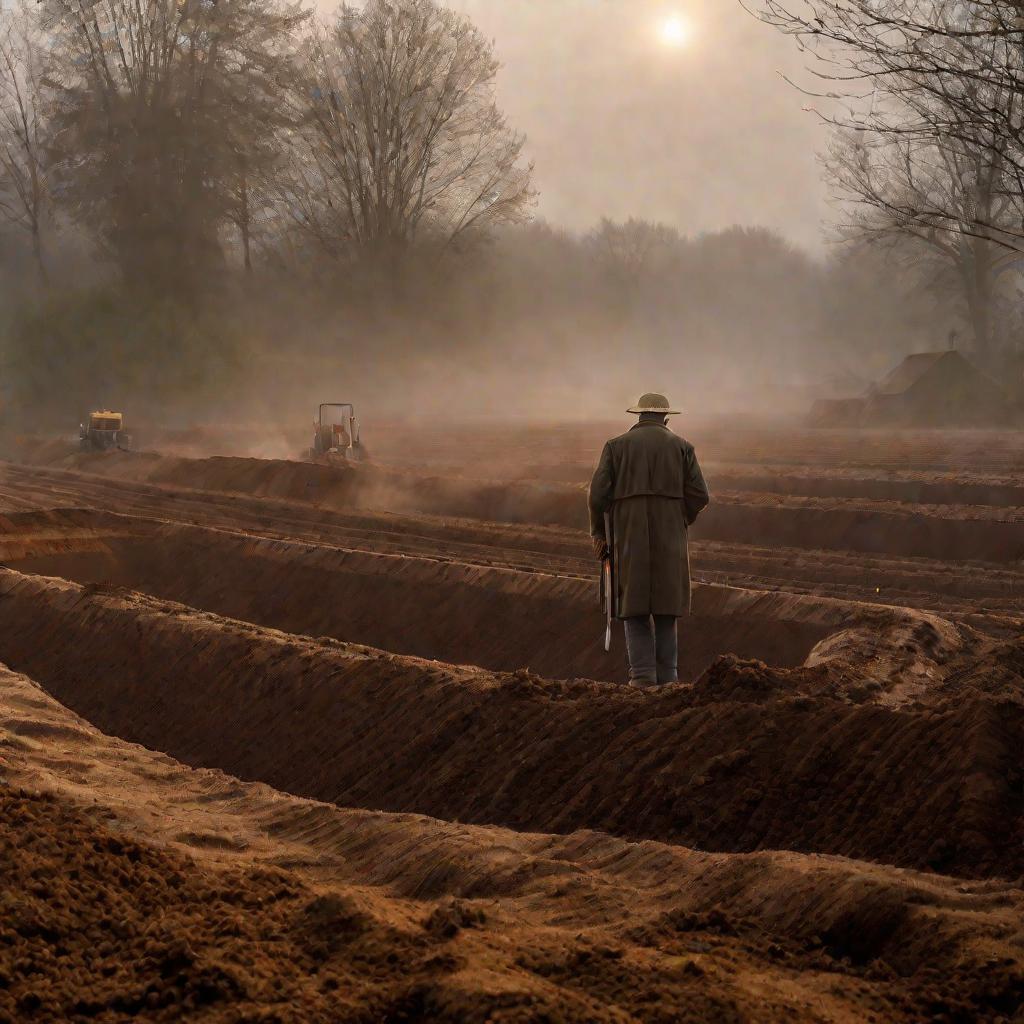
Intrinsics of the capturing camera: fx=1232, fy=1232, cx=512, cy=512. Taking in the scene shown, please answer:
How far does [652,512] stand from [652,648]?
95cm

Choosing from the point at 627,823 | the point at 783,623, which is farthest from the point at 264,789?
the point at 783,623

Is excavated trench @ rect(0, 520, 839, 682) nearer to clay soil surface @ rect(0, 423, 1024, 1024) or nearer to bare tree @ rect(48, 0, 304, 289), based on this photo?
clay soil surface @ rect(0, 423, 1024, 1024)

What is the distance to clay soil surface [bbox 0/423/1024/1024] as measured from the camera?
3625mm

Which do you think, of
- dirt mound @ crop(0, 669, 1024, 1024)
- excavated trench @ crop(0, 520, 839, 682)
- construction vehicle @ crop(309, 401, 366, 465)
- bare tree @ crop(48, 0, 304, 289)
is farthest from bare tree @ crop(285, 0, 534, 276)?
dirt mound @ crop(0, 669, 1024, 1024)

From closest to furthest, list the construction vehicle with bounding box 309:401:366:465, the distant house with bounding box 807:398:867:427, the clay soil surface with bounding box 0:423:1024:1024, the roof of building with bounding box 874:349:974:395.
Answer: the clay soil surface with bounding box 0:423:1024:1024 → the construction vehicle with bounding box 309:401:366:465 → the roof of building with bounding box 874:349:974:395 → the distant house with bounding box 807:398:867:427

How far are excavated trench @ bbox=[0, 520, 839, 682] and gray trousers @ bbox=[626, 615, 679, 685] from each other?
2.39 m

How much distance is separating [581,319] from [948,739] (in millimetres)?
59159

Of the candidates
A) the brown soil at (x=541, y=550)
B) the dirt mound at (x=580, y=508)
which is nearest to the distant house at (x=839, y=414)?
the dirt mound at (x=580, y=508)

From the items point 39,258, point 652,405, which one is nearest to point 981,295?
point 39,258

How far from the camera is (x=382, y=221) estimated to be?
151 ft

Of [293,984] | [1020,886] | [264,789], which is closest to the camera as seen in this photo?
[293,984]

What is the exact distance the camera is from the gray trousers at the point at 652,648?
829 cm

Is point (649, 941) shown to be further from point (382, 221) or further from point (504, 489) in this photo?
point (382, 221)

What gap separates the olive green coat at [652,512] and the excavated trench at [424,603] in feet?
9.13
